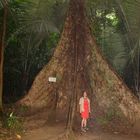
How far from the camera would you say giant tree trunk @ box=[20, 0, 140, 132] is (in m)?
14.0

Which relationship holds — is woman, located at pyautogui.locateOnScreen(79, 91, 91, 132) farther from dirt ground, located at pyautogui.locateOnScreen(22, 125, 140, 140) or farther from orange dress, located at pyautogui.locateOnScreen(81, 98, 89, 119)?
dirt ground, located at pyautogui.locateOnScreen(22, 125, 140, 140)

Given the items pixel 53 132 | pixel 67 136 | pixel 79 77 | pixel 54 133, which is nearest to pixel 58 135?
pixel 67 136

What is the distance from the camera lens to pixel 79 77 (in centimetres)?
1405

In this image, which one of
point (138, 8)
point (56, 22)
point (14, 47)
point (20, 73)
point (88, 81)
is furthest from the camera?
point (20, 73)

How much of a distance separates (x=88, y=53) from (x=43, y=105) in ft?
7.96

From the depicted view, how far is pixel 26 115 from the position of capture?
1406 cm

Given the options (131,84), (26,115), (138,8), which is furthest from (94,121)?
(131,84)

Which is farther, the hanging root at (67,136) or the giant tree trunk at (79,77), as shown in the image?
the giant tree trunk at (79,77)

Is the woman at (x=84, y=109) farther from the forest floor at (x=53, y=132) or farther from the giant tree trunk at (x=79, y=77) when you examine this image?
the giant tree trunk at (x=79, y=77)

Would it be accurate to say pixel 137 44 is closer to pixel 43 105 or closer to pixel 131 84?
pixel 43 105

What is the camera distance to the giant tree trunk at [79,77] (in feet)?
46.0

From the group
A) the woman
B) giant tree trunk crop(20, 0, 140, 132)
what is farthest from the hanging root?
giant tree trunk crop(20, 0, 140, 132)

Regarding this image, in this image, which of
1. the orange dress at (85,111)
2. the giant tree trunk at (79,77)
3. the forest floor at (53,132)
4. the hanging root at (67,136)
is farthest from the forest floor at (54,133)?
the giant tree trunk at (79,77)

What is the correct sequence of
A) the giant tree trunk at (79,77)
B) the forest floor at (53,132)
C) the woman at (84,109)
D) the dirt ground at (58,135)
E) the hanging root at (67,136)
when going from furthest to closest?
1. the giant tree trunk at (79,77)
2. the woman at (84,109)
3. the forest floor at (53,132)
4. the dirt ground at (58,135)
5. the hanging root at (67,136)
